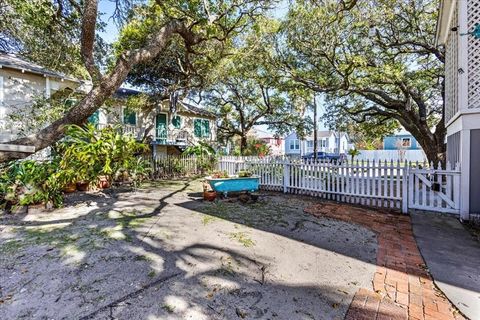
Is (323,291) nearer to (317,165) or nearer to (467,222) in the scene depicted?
Result: (467,222)

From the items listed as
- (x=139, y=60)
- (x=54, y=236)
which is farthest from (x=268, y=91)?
(x=54, y=236)

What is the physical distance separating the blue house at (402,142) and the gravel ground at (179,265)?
35612 mm

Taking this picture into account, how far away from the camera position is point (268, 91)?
1905 cm

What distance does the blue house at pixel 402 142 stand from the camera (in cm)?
3485

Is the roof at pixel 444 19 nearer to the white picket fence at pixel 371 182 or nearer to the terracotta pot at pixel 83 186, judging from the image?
the white picket fence at pixel 371 182

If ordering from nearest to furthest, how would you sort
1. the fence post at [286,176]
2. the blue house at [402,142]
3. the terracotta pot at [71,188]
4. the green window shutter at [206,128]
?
the terracotta pot at [71,188], the fence post at [286,176], the green window shutter at [206,128], the blue house at [402,142]

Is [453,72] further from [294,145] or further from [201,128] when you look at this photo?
[294,145]

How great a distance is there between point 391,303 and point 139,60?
18.6 feet

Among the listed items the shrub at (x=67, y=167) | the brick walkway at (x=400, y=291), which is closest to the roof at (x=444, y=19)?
the brick walkway at (x=400, y=291)

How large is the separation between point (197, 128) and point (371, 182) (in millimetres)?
15038

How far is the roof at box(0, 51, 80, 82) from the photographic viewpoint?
1092 centimetres

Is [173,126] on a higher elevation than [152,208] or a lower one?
higher

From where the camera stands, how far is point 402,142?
116ft

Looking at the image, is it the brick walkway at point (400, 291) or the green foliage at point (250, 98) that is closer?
the brick walkway at point (400, 291)
